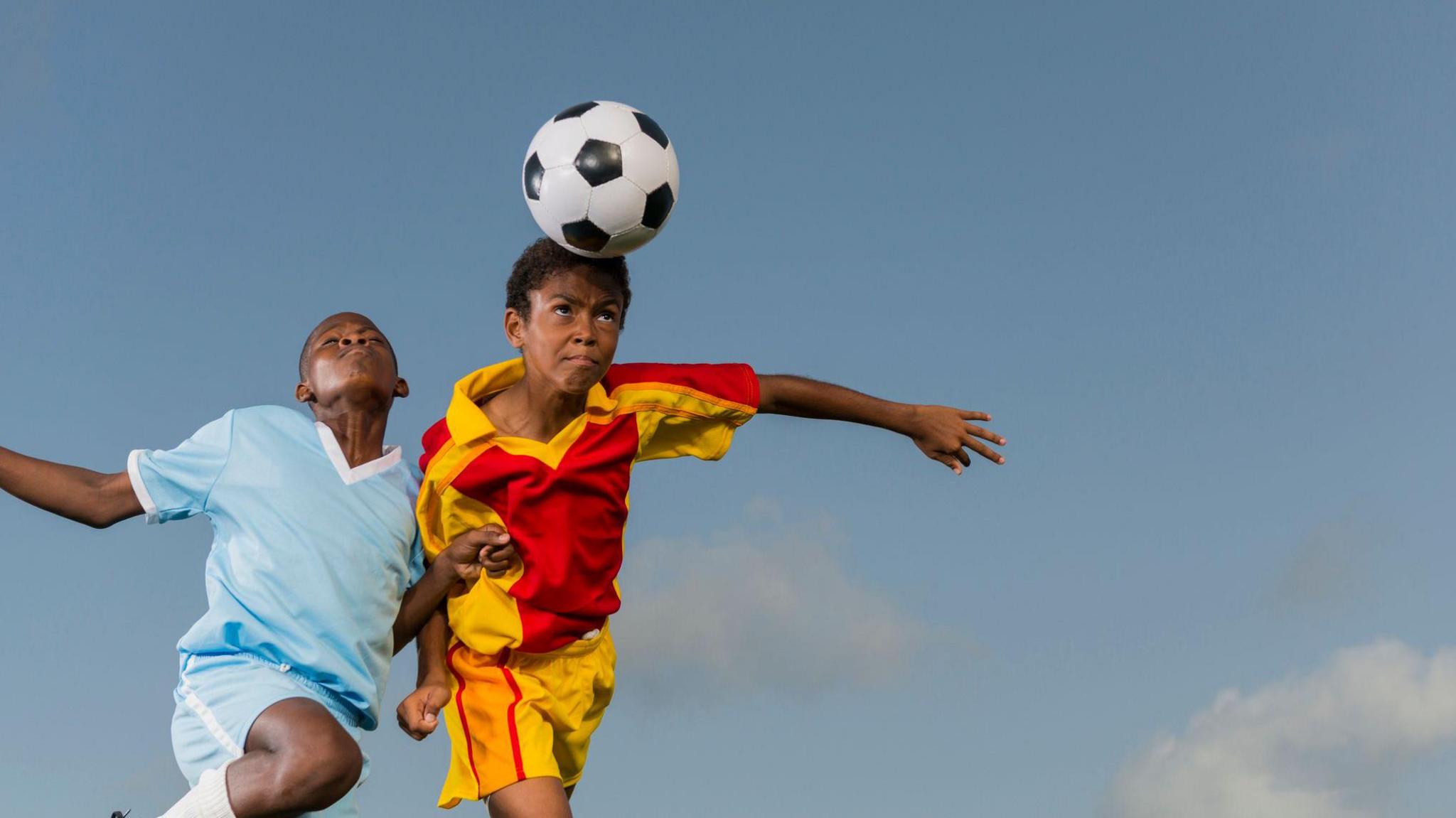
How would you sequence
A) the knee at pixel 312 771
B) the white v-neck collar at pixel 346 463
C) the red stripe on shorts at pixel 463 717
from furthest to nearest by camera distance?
the red stripe on shorts at pixel 463 717 < the white v-neck collar at pixel 346 463 < the knee at pixel 312 771

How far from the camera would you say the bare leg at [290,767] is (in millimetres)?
5707

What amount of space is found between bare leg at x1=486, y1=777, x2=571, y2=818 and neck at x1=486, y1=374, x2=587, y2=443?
4.56ft

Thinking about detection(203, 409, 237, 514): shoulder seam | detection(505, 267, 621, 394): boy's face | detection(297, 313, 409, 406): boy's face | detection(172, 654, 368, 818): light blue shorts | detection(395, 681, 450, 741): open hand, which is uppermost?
detection(505, 267, 621, 394): boy's face

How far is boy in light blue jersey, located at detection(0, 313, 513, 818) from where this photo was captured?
579cm

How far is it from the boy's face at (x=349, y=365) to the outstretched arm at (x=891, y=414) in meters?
1.62

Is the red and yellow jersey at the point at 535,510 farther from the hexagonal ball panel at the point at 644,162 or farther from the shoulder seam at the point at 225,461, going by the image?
the hexagonal ball panel at the point at 644,162

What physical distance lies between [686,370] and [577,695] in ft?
4.78

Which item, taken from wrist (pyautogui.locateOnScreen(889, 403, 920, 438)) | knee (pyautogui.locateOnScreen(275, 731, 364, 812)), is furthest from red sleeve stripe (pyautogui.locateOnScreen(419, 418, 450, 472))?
wrist (pyautogui.locateOnScreen(889, 403, 920, 438))

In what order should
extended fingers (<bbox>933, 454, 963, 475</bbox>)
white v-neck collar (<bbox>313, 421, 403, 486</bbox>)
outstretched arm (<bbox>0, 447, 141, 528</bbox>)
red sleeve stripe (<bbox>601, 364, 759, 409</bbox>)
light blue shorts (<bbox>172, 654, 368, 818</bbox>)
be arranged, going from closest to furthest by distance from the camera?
1. light blue shorts (<bbox>172, 654, 368, 818</bbox>)
2. outstretched arm (<bbox>0, 447, 141, 528</bbox>)
3. white v-neck collar (<bbox>313, 421, 403, 486</bbox>)
4. red sleeve stripe (<bbox>601, 364, 759, 409</bbox>)
5. extended fingers (<bbox>933, 454, 963, 475</bbox>)

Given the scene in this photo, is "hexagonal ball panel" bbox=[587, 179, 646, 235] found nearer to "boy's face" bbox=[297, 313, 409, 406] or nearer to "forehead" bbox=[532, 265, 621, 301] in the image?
"forehead" bbox=[532, 265, 621, 301]

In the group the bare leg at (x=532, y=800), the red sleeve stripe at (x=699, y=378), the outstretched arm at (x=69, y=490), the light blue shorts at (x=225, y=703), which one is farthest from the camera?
the red sleeve stripe at (x=699, y=378)

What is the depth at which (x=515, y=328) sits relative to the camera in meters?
6.74

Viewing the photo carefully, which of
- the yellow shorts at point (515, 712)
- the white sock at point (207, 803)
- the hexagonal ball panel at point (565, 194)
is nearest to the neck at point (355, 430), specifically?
the yellow shorts at point (515, 712)

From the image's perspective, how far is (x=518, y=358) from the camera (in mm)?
6832
